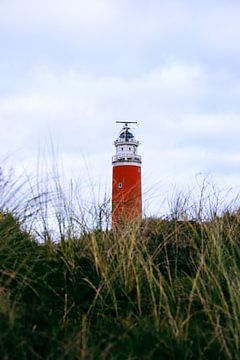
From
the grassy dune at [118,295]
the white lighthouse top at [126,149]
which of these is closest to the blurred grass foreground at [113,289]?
the grassy dune at [118,295]

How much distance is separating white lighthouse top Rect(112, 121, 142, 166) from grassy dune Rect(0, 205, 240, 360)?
20.4 meters

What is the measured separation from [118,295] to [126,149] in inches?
899

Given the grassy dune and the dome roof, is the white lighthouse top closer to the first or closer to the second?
the dome roof

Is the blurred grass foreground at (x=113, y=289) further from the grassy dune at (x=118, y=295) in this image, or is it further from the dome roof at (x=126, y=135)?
the dome roof at (x=126, y=135)

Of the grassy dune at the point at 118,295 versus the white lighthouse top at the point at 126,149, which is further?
the white lighthouse top at the point at 126,149

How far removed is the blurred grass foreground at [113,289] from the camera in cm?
273

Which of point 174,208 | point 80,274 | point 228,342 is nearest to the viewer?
point 228,342

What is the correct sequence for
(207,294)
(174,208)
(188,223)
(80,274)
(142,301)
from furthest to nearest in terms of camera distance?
1. (174,208)
2. (188,223)
3. (80,274)
4. (142,301)
5. (207,294)

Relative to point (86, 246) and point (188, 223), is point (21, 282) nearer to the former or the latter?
point (86, 246)

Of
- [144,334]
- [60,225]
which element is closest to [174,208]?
[60,225]

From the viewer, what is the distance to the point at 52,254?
13.5ft

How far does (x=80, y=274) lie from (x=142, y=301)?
0.55 metres

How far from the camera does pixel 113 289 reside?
3.53 meters

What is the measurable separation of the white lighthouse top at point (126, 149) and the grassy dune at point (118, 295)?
67.1 feet
